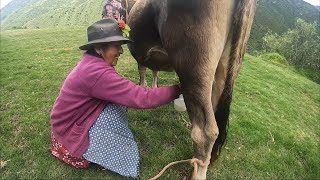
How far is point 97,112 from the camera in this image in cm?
378

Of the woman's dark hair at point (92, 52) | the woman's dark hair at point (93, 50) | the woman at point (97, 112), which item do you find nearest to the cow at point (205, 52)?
the woman at point (97, 112)

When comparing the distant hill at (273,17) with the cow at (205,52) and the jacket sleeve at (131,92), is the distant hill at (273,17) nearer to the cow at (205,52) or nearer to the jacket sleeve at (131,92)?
the cow at (205,52)

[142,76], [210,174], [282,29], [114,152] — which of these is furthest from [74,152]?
[282,29]

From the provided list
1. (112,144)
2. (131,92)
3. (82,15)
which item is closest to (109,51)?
(131,92)

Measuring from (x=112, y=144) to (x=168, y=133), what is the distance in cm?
156

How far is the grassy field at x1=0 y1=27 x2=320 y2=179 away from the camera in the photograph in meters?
4.46

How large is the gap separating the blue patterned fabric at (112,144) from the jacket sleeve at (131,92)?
1.48 ft

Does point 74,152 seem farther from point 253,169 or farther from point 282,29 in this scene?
point 282,29

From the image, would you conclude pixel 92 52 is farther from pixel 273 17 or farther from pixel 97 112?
pixel 273 17

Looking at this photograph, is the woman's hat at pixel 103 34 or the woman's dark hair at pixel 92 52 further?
the woman's dark hair at pixel 92 52

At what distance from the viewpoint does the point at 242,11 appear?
3.24 meters

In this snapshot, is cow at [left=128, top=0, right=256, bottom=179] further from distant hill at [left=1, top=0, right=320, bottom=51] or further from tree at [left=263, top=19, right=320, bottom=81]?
tree at [left=263, top=19, right=320, bottom=81]

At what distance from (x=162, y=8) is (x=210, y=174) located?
2.35 meters

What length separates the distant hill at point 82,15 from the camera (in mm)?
70875
